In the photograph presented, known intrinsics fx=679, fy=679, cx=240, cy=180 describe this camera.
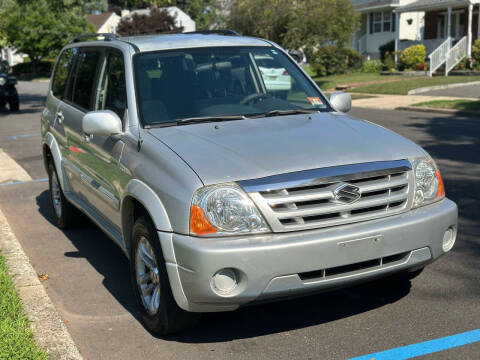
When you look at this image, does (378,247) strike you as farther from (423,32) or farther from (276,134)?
(423,32)

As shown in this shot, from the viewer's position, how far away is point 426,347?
409 cm

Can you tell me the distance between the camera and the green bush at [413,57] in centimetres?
3541

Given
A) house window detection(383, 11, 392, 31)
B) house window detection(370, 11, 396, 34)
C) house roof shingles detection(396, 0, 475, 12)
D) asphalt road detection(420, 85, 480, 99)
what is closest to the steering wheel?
asphalt road detection(420, 85, 480, 99)

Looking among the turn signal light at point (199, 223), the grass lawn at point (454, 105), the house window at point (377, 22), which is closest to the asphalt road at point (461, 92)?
the grass lawn at point (454, 105)

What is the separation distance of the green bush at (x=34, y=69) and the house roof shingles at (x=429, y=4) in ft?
130

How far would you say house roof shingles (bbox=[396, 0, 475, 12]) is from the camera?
116ft

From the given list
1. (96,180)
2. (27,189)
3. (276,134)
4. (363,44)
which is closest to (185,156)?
(276,134)

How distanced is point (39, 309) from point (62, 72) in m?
3.36

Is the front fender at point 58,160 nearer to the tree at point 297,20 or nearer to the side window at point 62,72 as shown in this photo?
the side window at point 62,72

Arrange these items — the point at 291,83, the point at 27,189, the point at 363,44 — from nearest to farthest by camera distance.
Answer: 1. the point at 291,83
2. the point at 27,189
3. the point at 363,44

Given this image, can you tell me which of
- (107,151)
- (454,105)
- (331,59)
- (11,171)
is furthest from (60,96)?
(331,59)

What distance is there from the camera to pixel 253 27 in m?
34.2

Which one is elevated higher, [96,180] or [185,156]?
[185,156]

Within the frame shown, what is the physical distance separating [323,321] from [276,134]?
4.26 feet
